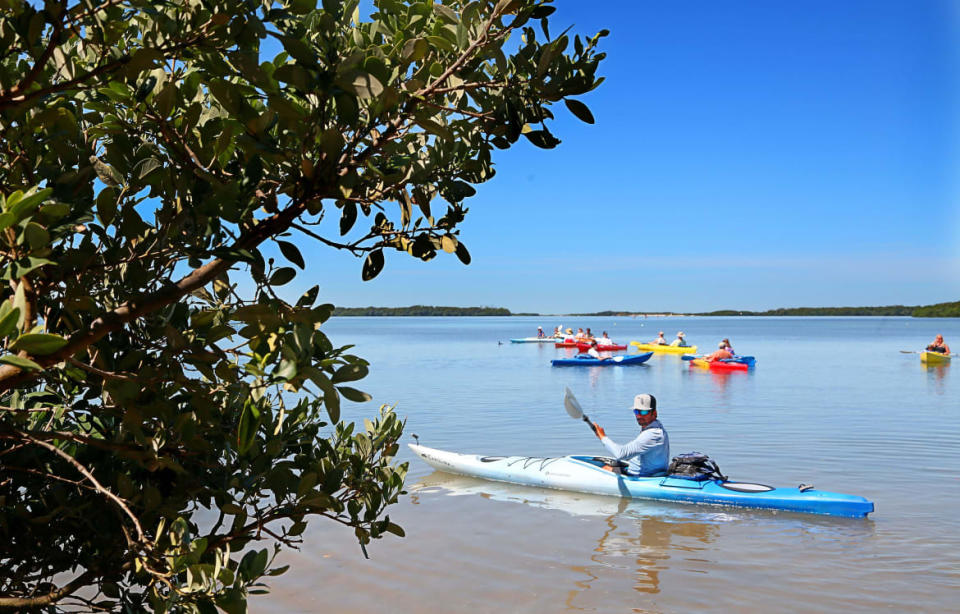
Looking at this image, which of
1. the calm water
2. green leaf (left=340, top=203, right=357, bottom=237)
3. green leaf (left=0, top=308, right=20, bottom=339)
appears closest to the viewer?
green leaf (left=0, top=308, right=20, bottom=339)

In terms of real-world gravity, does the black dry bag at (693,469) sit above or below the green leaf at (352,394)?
below

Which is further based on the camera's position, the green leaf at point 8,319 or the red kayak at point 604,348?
the red kayak at point 604,348

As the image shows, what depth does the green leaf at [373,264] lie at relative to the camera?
225cm

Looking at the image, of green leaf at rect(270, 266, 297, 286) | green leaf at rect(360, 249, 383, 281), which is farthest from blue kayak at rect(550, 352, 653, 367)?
green leaf at rect(270, 266, 297, 286)

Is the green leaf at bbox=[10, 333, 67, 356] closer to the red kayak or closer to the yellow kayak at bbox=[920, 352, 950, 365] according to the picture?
the yellow kayak at bbox=[920, 352, 950, 365]

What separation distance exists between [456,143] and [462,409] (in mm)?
17161

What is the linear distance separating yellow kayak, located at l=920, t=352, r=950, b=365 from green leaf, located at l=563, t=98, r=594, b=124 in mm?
30920

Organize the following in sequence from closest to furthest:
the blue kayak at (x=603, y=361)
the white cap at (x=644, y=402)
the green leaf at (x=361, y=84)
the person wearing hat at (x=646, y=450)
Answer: the green leaf at (x=361, y=84), the white cap at (x=644, y=402), the person wearing hat at (x=646, y=450), the blue kayak at (x=603, y=361)

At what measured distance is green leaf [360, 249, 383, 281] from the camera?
2254 mm

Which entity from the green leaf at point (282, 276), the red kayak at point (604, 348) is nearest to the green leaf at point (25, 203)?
the green leaf at point (282, 276)

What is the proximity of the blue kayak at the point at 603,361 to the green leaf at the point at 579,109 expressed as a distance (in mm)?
28218

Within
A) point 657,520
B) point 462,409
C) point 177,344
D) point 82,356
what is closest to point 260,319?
point 177,344

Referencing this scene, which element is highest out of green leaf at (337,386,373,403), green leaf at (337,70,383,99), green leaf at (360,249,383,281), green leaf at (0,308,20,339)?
green leaf at (337,70,383,99)

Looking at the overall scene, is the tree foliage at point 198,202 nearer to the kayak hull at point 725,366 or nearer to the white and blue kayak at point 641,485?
the white and blue kayak at point 641,485
